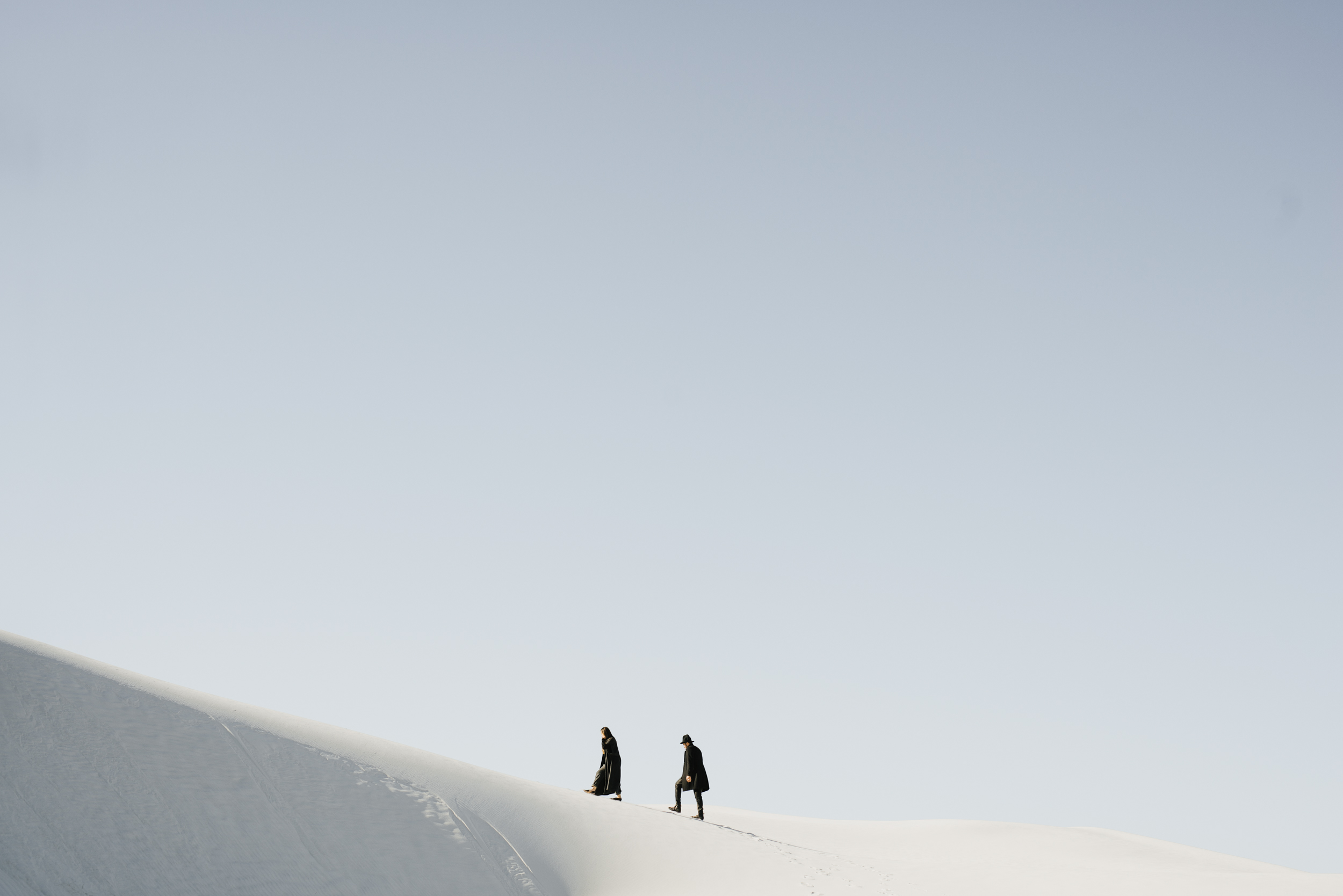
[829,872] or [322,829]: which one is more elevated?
[322,829]

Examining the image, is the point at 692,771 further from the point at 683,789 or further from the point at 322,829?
the point at 322,829

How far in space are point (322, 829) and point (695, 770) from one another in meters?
6.16

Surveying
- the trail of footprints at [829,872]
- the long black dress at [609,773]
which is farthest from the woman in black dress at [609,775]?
the trail of footprints at [829,872]

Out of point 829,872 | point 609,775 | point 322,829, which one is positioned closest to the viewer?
point 322,829

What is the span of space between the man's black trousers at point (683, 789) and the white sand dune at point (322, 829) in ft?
1.67

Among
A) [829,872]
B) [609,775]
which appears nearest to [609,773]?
[609,775]

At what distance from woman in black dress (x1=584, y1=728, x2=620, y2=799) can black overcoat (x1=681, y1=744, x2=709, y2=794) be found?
1.09 metres

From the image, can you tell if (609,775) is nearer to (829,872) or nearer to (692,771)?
(692,771)

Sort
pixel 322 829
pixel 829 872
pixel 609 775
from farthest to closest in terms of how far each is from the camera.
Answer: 1. pixel 609 775
2. pixel 829 872
3. pixel 322 829

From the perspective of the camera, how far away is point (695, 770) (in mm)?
16062

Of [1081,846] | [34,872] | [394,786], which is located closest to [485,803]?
[394,786]

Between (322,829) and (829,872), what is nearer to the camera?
(322,829)

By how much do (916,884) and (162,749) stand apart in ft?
30.6

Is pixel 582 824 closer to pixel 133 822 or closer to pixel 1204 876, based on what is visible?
pixel 133 822
